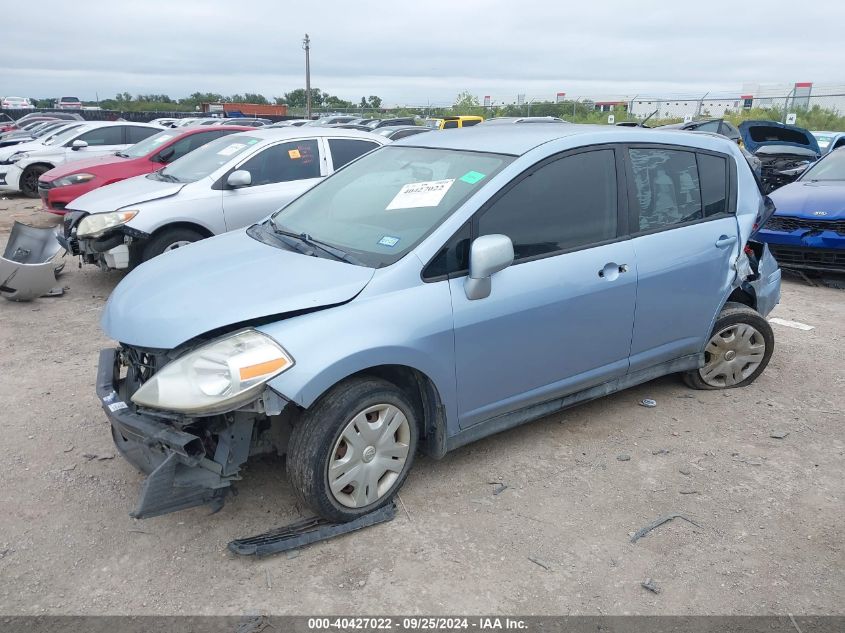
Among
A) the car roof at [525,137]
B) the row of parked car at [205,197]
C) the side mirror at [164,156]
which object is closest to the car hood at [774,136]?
the row of parked car at [205,197]

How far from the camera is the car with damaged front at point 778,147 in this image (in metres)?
11.4

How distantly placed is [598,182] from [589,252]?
431 millimetres

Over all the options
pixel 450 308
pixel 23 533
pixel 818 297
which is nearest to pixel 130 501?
pixel 23 533

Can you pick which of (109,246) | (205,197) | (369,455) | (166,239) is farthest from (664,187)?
(109,246)

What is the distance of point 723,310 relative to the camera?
14.6ft

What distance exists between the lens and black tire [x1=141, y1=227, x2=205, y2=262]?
256 inches

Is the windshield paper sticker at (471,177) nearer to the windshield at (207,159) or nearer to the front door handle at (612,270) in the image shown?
the front door handle at (612,270)

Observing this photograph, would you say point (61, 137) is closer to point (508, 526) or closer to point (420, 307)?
point (420, 307)

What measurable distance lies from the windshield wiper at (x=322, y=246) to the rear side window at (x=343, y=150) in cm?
383

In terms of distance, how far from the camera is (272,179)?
7168 mm

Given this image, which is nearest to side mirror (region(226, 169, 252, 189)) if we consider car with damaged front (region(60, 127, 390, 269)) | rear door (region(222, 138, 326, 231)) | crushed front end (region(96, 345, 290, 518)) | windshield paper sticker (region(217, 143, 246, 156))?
car with damaged front (region(60, 127, 390, 269))

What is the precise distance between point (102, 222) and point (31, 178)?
9.50 metres

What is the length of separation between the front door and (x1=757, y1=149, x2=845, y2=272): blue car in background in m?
4.56

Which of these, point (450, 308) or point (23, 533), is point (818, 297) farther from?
point (23, 533)
